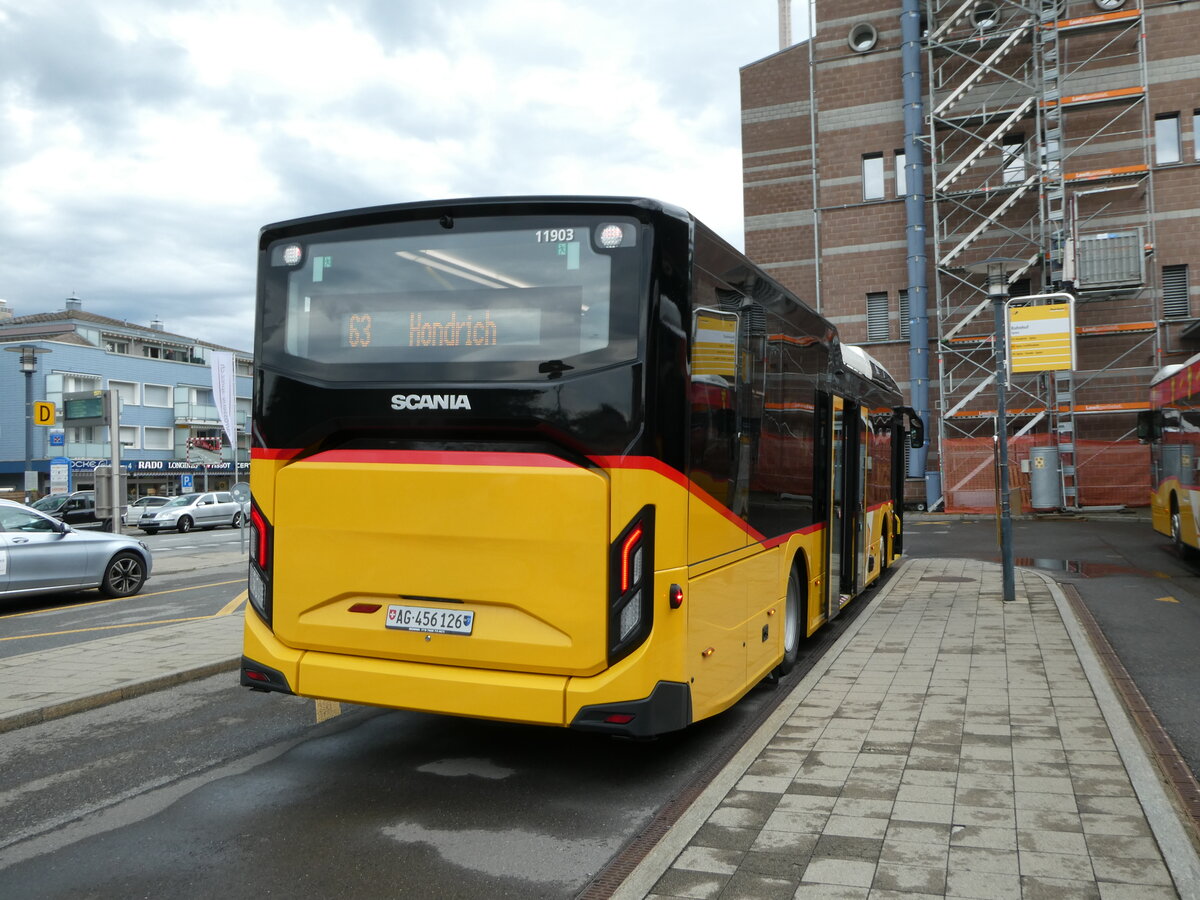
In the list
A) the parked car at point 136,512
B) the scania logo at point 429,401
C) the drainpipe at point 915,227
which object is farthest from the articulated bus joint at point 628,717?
the parked car at point 136,512

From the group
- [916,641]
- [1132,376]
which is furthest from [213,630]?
[1132,376]

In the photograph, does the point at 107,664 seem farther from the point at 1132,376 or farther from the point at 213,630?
the point at 1132,376

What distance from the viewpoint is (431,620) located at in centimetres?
485

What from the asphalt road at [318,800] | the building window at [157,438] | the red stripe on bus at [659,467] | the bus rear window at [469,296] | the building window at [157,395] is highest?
the building window at [157,395]

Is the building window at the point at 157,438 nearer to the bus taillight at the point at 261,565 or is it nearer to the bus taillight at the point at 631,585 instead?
the bus taillight at the point at 261,565

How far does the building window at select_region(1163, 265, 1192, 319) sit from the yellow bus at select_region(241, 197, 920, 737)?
30.5 m

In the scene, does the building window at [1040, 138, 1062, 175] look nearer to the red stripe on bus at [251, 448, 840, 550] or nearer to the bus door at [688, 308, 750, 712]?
the bus door at [688, 308, 750, 712]

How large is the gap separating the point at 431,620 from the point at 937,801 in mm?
2512

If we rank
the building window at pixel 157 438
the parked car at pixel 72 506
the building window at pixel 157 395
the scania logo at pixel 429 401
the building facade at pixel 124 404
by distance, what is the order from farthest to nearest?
the building window at pixel 157 395
the building window at pixel 157 438
the building facade at pixel 124 404
the parked car at pixel 72 506
the scania logo at pixel 429 401

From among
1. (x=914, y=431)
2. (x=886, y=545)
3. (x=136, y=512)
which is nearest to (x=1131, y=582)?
(x=886, y=545)

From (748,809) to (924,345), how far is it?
96.9ft

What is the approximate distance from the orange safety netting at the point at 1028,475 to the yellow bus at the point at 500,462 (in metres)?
26.4

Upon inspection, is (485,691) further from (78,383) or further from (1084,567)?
(78,383)

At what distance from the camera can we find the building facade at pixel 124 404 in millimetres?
54344
